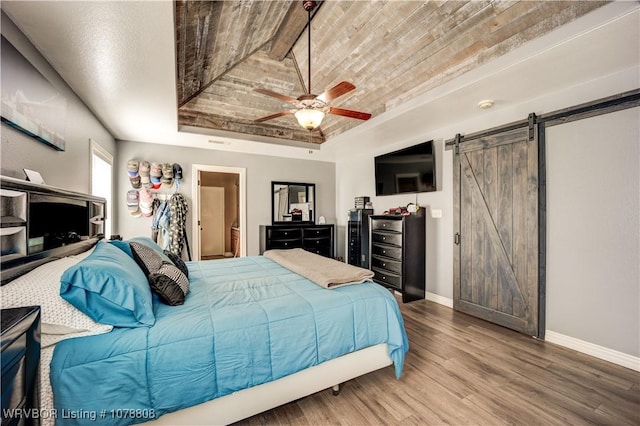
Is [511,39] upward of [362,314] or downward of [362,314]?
upward

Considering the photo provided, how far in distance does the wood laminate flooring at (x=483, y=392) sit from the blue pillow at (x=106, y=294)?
980 millimetres

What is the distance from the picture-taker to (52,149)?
2.02 metres

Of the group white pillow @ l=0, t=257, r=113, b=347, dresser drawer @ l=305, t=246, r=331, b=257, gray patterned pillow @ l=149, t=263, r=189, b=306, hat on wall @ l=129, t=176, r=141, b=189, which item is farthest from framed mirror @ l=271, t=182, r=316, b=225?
white pillow @ l=0, t=257, r=113, b=347

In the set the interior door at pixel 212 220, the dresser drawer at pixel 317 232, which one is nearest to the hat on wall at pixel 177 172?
the dresser drawer at pixel 317 232

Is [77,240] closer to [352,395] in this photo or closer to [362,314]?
[362,314]

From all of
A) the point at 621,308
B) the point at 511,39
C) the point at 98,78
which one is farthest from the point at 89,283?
the point at 621,308

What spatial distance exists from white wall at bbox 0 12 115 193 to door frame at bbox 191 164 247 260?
58.8 inches

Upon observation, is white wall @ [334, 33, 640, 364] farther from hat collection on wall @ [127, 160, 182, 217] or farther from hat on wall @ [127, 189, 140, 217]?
hat on wall @ [127, 189, 140, 217]

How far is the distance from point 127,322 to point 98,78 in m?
2.18

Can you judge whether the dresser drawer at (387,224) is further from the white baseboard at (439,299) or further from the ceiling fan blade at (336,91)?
the ceiling fan blade at (336,91)

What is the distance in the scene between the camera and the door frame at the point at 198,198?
182 inches

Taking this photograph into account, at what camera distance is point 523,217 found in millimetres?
2777

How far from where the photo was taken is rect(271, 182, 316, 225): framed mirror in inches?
212

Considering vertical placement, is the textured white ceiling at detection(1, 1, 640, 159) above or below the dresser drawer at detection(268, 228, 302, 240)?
above
